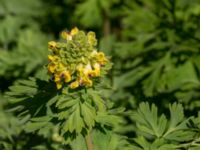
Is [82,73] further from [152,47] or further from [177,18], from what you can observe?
[177,18]

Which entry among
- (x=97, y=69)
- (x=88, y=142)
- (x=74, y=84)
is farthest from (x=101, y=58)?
(x=88, y=142)

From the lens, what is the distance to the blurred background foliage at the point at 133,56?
3.27 meters

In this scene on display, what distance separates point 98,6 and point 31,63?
907 millimetres

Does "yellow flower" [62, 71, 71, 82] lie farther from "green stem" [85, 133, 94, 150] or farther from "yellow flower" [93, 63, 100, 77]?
"green stem" [85, 133, 94, 150]

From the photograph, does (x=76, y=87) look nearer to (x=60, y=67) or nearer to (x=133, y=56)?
(x=60, y=67)

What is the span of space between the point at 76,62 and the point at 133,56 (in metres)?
1.75

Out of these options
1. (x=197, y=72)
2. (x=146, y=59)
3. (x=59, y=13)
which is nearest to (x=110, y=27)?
(x=59, y=13)

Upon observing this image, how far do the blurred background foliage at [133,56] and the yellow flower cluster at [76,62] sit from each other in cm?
53

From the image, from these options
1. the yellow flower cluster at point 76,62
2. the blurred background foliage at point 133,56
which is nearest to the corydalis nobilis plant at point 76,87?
the yellow flower cluster at point 76,62

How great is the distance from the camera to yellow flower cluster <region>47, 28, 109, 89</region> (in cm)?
209

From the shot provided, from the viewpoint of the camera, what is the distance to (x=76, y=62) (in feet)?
6.93

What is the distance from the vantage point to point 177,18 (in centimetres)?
376

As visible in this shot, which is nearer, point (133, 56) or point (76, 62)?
point (76, 62)

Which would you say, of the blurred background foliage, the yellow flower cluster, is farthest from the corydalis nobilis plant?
the blurred background foliage
